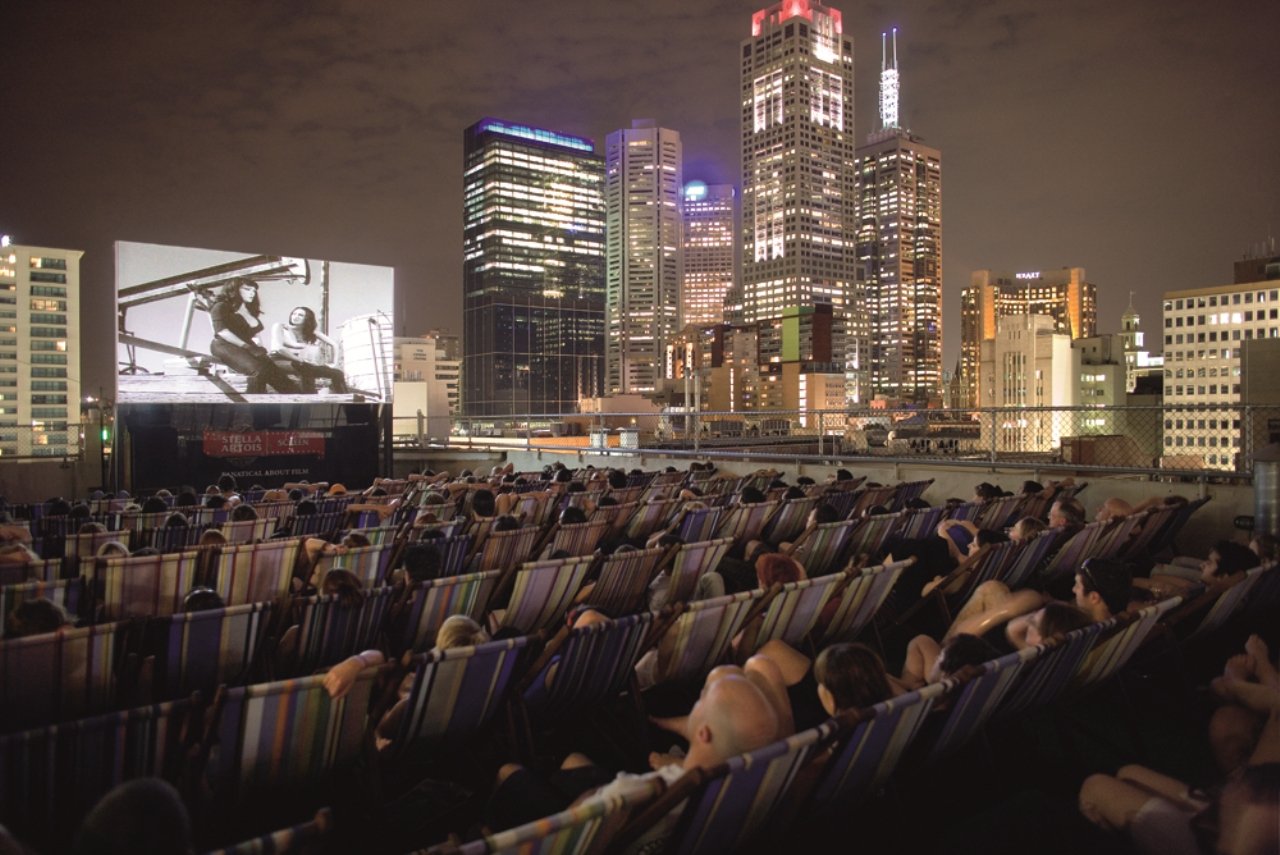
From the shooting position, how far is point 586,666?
2402 millimetres

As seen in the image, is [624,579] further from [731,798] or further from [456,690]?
[731,798]

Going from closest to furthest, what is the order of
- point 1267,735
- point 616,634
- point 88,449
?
point 1267,735 → point 616,634 → point 88,449

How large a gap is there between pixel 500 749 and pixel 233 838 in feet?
2.74

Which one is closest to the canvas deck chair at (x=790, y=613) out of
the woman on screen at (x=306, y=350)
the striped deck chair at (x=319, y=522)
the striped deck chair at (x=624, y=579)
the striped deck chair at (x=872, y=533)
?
the striped deck chair at (x=624, y=579)

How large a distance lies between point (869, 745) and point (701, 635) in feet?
3.33

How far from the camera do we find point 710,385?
16000 centimetres

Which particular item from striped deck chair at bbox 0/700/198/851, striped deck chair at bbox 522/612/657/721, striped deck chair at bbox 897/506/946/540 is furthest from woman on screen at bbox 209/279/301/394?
striped deck chair at bbox 0/700/198/851

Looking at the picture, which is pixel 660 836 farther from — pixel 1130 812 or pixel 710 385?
pixel 710 385

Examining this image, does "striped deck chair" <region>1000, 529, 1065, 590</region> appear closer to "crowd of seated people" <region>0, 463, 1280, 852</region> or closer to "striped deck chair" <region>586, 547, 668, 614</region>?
"crowd of seated people" <region>0, 463, 1280, 852</region>

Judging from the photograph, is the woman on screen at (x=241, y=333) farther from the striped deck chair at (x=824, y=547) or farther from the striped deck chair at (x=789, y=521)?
the striped deck chair at (x=824, y=547)

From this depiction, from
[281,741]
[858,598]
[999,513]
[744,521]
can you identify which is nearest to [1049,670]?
[858,598]

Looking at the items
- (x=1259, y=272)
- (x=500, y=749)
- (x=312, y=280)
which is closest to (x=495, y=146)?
(x=1259, y=272)

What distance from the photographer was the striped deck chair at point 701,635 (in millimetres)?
2549

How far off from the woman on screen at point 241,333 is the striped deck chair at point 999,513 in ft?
41.1
